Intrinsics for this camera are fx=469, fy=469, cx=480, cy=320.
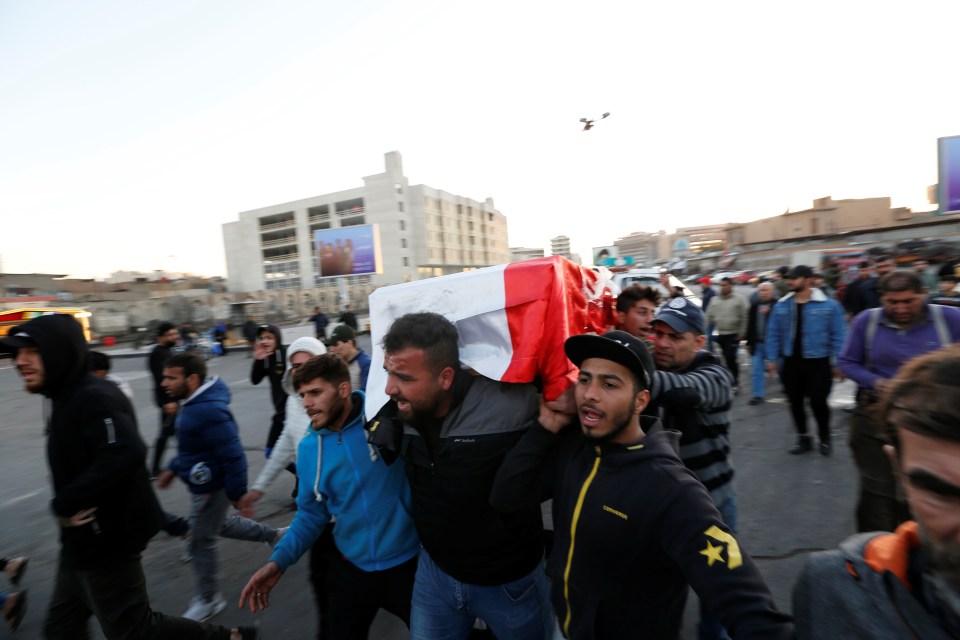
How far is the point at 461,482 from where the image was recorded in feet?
6.23

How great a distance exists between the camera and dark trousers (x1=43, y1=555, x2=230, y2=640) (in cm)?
235

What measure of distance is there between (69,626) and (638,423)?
323 cm

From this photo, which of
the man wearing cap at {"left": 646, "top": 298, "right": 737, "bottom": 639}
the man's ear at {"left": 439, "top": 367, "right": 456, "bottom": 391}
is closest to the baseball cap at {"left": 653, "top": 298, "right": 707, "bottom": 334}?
the man wearing cap at {"left": 646, "top": 298, "right": 737, "bottom": 639}

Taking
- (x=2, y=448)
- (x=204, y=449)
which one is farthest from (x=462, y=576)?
(x=2, y=448)

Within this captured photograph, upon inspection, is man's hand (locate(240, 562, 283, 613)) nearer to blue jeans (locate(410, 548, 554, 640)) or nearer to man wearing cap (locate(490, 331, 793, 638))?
blue jeans (locate(410, 548, 554, 640))

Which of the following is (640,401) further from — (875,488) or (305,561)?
(305,561)

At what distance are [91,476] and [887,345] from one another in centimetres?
475

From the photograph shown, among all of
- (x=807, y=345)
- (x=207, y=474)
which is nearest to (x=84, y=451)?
(x=207, y=474)

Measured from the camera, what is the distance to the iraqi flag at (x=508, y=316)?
1.93 metres

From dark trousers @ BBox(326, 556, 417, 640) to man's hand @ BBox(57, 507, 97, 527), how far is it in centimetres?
127

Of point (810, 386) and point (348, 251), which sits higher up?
point (348, 251)

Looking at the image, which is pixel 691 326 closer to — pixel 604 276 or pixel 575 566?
pixel 604 276

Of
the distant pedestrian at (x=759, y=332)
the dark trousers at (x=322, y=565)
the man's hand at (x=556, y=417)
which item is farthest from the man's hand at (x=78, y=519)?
the distant pedestrian at (x=759, y=332)

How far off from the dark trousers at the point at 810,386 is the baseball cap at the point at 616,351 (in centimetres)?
420
